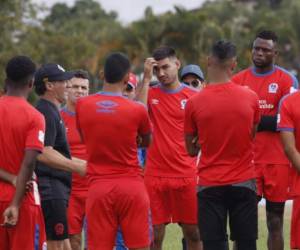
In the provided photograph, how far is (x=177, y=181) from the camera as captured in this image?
12.8 m

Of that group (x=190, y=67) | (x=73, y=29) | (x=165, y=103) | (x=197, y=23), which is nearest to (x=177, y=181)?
(x=165, y=103)

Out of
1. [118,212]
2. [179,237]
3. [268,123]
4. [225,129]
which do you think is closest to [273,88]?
[268,123]

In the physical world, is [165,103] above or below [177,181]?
above

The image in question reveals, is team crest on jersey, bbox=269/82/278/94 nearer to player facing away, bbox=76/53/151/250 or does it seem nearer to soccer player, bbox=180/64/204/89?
soccer player, bbox=180/64/204/89

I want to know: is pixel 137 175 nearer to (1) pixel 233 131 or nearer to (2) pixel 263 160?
(1) pixel 233 131

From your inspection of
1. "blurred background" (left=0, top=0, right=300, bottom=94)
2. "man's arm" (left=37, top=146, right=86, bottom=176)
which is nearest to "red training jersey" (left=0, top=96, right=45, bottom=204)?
"man's arm" (left=37, top=146, right=86, bottom=176)

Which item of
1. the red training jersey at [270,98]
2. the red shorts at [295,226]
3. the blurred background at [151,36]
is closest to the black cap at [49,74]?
the red training jersey at [270,98]

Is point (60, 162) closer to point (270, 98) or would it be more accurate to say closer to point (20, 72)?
point (20, 72)

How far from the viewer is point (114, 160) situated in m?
10.2

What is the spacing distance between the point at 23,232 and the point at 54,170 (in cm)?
214

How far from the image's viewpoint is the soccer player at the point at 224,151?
10.2 metres

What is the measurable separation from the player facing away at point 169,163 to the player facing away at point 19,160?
130 inches

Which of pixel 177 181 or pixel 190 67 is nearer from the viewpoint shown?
pixel 177 181

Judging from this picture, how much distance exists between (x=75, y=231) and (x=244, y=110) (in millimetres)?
4033
